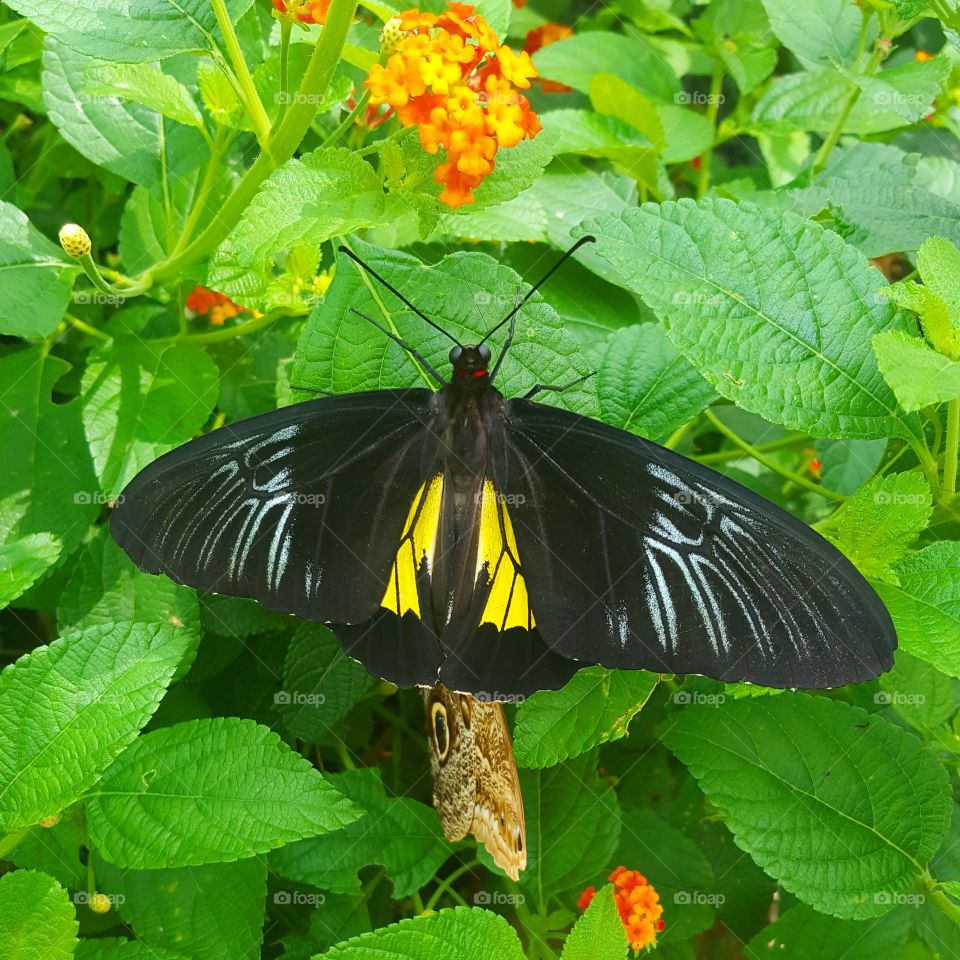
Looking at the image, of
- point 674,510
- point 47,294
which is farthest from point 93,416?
point 674,510

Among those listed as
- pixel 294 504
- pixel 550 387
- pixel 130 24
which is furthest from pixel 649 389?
pixel 130 24

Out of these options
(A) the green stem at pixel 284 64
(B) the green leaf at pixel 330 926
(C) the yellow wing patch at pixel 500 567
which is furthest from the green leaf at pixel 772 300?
(B) the green leaf at pixel 330 926

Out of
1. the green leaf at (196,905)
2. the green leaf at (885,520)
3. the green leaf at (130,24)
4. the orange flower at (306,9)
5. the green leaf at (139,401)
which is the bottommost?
the green leaf at (196,905)

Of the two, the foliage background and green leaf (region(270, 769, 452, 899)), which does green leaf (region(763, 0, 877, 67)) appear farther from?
green leaf (region(270, 769, 452, 899))

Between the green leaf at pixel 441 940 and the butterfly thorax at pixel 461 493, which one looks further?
the butterfly thorax at pixel 461 493

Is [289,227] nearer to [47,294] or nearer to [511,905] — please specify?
[47,294]

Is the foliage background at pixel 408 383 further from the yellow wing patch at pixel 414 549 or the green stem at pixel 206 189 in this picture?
the yellow wing patch at pixel 414 549

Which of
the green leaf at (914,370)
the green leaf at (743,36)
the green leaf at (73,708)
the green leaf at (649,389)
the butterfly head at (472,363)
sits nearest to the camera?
the green leaf at (914,370)
